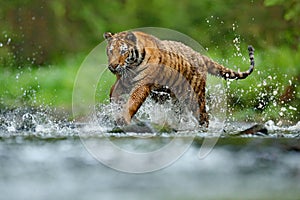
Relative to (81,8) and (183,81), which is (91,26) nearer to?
(81,8)

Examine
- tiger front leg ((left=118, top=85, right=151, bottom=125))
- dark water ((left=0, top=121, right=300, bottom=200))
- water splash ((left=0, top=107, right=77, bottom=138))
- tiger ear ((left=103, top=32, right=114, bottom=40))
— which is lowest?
water splash ((left=0, top=107, right=77, bottom=138))

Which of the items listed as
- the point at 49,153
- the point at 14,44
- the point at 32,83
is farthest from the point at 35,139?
the point at 14,44

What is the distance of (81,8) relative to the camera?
34.6 feet

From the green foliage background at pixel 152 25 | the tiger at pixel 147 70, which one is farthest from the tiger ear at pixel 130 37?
the green foliage background at pixel 152 25

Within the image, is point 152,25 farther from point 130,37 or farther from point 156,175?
point 156,175

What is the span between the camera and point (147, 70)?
487cm

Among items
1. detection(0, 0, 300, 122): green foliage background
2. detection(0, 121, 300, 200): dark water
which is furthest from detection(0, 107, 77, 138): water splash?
detection(0, 0, 300, 122): green foliage background

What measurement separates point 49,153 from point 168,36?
253 inches

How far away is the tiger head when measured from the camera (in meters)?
4.73

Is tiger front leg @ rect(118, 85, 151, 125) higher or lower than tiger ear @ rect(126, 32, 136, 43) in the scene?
lower

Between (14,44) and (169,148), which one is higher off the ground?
(169,148)

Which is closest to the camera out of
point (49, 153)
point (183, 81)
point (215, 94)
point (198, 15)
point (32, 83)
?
point (49, 153)

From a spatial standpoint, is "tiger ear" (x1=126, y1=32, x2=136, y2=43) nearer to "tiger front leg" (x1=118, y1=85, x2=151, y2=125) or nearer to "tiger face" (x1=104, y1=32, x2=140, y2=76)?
"tiger face" (x1=104, y1=32, x2=140, y2=76)

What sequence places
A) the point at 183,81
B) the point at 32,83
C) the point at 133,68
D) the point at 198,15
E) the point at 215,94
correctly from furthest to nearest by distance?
the point at 198,15, the point at 32,83, the point at 215,94, the point at 183,81, the point at 133,68
